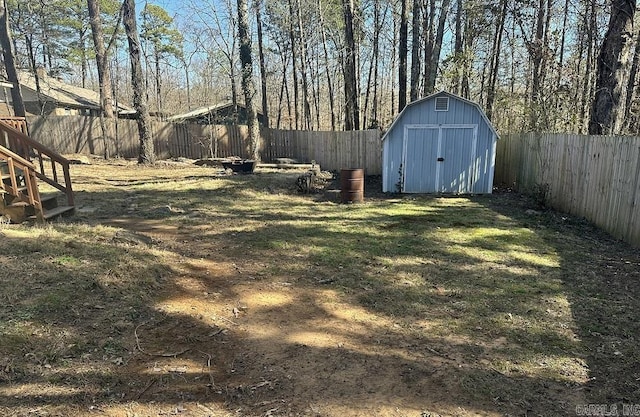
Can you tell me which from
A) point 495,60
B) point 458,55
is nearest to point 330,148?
point 458,55

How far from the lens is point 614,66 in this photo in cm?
770

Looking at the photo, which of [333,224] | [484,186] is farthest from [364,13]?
[333,224]

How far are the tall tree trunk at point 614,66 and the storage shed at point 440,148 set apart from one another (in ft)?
9.47

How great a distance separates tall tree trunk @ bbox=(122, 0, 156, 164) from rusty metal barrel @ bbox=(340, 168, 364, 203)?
9.10 metres

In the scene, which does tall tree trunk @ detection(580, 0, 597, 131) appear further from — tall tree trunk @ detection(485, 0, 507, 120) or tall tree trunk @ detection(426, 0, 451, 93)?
tall tree trunk @ detection(426, 0, 451, 93)

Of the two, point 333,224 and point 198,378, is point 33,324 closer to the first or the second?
point 198,378

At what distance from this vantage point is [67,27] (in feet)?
84.7

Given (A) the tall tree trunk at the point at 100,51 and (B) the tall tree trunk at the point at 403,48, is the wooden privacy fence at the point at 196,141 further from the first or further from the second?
(B) the tall tree trunk at the point at 403,48

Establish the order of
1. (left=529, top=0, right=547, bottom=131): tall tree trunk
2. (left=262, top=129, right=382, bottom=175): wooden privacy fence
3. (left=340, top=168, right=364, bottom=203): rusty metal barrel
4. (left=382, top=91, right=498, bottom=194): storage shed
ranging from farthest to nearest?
1. (left=262, top=129, right=382, bottom=175): wooden privacy fence
2. (left=529, top=0, right=547, bottom=131): tall tree trunk
3. (left=382, top=91, right=498, bottom=194): storage shed
4. (left=340, top=168, right=364, bottom=203): rusty metal barrel

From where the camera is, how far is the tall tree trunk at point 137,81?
13703mm

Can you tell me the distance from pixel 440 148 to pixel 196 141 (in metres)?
12.1

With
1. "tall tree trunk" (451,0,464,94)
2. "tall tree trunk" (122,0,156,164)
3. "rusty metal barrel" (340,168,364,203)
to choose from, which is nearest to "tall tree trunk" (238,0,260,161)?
"tall tree trunk" (122,0,156,164)

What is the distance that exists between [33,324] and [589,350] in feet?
14.8

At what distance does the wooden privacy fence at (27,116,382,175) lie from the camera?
49.4 ft
